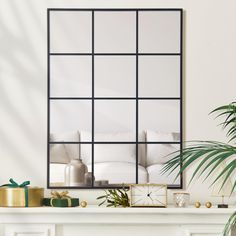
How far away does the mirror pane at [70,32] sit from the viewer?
4.29 metres

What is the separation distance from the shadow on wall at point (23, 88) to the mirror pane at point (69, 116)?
0.07 m

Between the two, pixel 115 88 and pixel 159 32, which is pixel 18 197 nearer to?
pixel 115 88

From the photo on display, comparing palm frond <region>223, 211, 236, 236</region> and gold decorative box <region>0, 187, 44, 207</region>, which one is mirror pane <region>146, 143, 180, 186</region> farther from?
gold decorative box <region>0, 187, 44, 207</region>

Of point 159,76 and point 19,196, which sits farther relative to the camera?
point 159,76

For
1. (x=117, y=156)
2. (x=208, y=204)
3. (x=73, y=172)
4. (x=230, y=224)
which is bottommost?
(x=230, y=224)

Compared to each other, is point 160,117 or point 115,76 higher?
point 115,76

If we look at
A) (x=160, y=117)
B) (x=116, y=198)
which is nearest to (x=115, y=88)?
(x=160, y=117)

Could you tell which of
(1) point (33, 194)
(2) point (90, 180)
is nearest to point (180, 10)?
(2) point (90, 180)

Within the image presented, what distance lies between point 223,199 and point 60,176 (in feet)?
3.43

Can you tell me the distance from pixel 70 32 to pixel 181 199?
4.19 feet

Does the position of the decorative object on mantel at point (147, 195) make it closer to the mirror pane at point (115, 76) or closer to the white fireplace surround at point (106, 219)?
the white fireplace surround at point (106, 219)

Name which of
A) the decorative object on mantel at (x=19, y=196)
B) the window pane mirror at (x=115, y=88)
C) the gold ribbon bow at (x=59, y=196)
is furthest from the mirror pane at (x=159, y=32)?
the decorative object on mantel at (x=19, y=196)

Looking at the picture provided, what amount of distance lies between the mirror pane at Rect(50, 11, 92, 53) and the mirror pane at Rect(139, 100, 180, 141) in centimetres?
53

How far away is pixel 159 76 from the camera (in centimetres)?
429
